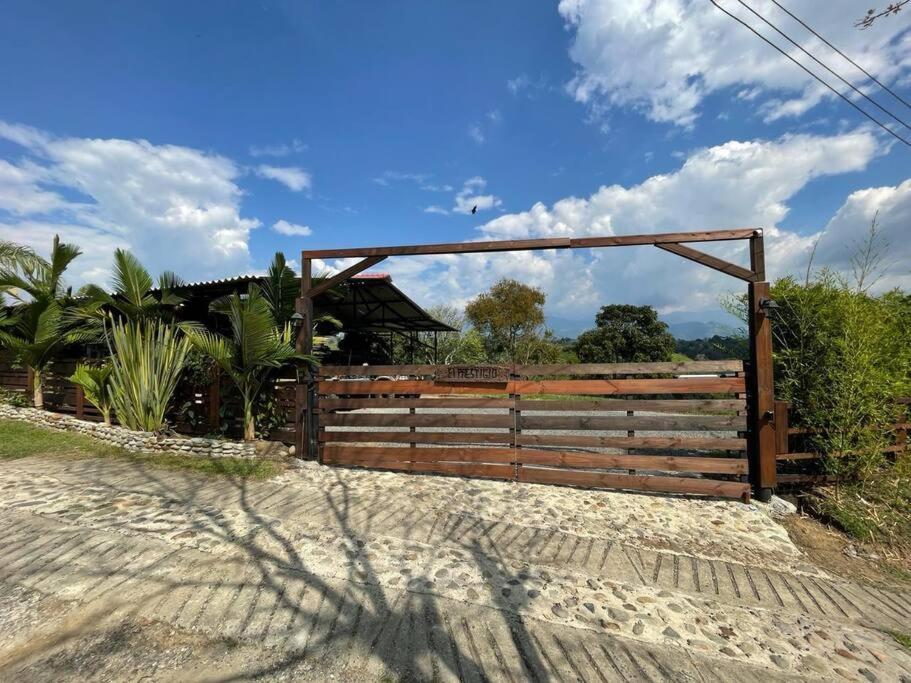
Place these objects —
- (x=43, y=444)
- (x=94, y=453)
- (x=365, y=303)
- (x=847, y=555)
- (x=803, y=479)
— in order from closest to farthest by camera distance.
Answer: (x=847, y=555)
(x=803, y=479)
(x=94, y=453)
(x=43, y=444)
(x=365, y=303)

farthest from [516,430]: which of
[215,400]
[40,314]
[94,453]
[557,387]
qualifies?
[40,314]

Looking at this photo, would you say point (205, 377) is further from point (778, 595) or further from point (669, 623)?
point (778, 595)

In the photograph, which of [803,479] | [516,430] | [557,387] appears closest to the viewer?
[803,479]

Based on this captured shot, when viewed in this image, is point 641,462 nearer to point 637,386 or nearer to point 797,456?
point 637,386

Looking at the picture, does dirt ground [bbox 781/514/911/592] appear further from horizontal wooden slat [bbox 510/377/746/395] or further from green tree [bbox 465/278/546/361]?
green tree [bbox 465/278/546/361]

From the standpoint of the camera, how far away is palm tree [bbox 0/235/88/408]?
7629 millimetres

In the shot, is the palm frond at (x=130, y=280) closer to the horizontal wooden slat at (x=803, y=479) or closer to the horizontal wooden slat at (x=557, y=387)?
the horizontal wooden slat at (x=557, y=387)

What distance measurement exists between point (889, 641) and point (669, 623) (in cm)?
123

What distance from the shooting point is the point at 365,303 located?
11.9m

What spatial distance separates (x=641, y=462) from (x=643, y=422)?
1.40ft

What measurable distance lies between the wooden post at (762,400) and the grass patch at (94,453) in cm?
542

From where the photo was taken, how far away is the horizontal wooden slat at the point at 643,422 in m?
4.48

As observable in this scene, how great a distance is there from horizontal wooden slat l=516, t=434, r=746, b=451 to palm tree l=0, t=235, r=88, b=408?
7.79 metres

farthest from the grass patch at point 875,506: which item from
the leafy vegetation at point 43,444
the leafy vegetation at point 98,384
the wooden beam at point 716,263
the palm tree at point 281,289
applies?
the leafy vegetation at point 98,384
